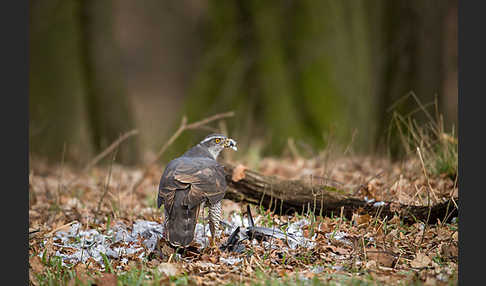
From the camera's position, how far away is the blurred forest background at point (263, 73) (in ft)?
28.1

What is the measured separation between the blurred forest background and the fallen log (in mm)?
2659

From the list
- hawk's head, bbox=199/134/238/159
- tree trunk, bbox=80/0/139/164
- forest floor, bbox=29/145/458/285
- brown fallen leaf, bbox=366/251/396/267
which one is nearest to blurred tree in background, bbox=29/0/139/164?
tree trunk, bbox=80/0/139/164

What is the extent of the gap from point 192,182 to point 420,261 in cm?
191

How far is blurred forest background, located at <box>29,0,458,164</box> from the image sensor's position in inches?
338

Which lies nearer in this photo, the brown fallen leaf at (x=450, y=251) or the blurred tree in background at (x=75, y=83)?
the brown fallen leaf at (x=450, y=251)

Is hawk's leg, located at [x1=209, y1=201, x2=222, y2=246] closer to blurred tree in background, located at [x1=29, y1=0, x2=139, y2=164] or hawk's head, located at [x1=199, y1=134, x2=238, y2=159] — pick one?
hawk's head, located at [x1=199, y1=134, x2=238, y2=159]

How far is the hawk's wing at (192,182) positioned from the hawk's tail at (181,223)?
38mm

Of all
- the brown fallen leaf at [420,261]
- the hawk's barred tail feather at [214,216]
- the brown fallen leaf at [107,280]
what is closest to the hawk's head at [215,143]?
the hawk's barred tail feather at [214,216]

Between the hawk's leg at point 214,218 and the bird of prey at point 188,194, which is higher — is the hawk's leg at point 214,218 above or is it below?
below

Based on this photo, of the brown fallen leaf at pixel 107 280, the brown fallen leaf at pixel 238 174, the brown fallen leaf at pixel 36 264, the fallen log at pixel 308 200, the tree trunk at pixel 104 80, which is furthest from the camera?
the tree trunk at pixel 104 80

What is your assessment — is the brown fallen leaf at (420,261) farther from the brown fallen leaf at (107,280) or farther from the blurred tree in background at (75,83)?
the blurred tree in background at (75,83)

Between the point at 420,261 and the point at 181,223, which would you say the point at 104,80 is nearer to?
the point at 181,223

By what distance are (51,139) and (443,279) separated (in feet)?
30.0

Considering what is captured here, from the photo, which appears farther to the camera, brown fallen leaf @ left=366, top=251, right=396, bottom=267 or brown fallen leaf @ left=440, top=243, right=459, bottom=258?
brown fallen leaf @ left=440, top=243, right=459, bottom=258
